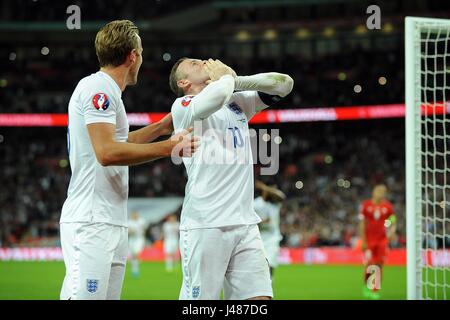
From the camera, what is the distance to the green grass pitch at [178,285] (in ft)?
42.1

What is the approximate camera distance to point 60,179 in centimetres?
3500

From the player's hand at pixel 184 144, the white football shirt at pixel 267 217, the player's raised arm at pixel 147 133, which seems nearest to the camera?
the player's hand at pixel 184 144

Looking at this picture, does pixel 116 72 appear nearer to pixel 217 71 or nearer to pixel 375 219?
pixel 217 71

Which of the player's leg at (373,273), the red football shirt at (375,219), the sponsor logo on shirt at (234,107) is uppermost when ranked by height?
→ the sponsor logo on shirt at (234,107)

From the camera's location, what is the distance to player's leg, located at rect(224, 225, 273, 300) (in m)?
4.73

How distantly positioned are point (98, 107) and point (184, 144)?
2.01 feet

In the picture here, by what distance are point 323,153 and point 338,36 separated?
23.3ft

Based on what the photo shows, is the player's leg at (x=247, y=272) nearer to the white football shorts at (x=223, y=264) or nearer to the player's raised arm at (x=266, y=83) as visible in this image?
the white football shorts at (x=223, y=264)

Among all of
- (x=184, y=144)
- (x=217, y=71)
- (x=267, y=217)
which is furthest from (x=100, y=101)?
(x=267, y=217)

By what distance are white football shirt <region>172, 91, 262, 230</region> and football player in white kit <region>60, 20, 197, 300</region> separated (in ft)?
1.52

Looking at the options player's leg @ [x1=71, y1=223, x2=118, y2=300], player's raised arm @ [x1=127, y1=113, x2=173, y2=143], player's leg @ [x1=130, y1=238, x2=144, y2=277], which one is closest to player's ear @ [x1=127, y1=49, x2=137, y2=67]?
player's raised arm @ [x1=127, y1=113, x2=173, y2=143]

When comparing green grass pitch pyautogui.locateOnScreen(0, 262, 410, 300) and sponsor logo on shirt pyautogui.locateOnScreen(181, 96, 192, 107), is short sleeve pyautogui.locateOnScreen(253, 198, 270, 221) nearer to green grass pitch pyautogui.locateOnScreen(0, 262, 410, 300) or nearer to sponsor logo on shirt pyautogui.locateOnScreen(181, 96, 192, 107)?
green grass pitch pyautogui.locateOnScreen(0, 262, 410, 300)

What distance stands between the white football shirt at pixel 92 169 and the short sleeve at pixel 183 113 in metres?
0.42

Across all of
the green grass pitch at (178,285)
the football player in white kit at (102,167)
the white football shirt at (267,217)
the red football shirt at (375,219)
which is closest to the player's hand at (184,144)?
the football player in white kit at (102,167)
